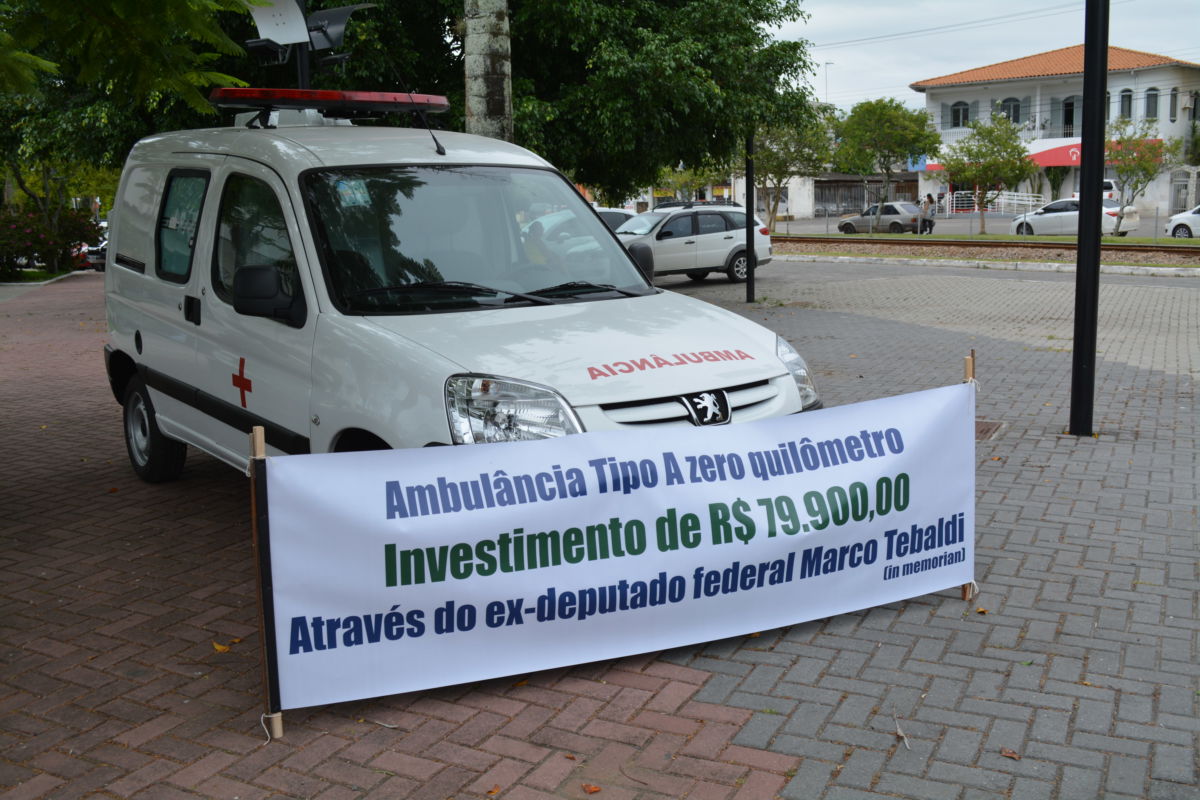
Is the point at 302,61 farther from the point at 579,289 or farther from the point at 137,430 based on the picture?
the point at 579,289

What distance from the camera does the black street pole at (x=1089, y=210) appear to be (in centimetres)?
785

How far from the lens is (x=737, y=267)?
2467 centimetres

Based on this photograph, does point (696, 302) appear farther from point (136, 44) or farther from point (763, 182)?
point (763, 182)

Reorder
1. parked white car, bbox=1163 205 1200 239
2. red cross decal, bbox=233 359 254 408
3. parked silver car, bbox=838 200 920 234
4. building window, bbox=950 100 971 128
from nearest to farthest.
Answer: red cross decal, bbox=233 359 254 408, parked white car, bbox=1163 205 1200 239, parked silver car, bbox=838 200 920 234, building window, bbox=950 100 971 128

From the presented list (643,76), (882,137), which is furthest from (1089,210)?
(882,137)

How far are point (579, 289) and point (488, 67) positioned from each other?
4918mm

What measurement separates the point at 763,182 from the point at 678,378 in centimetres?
5185

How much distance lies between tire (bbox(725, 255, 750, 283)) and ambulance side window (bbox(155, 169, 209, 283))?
18568 mm

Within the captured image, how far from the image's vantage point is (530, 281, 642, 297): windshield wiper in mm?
5625

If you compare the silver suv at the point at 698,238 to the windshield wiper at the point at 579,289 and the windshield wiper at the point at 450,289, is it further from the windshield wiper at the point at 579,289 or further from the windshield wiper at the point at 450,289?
the windshield wiper at the point at 450,289

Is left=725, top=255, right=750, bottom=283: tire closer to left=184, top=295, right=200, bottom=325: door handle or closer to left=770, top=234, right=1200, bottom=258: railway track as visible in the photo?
left=770, top=234, right=1200, bottom=258: railway track

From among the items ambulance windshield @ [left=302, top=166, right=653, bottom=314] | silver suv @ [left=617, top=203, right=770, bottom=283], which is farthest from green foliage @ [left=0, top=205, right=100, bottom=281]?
ambulance windshield @ [left=302, top=166, right=653, bottom=314]

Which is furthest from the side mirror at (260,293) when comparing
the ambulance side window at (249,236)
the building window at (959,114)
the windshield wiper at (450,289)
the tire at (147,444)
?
the building window at (959,114)

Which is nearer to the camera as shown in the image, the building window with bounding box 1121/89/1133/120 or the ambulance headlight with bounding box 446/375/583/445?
the ambulance headlight with bounding box 446/375/583/445
